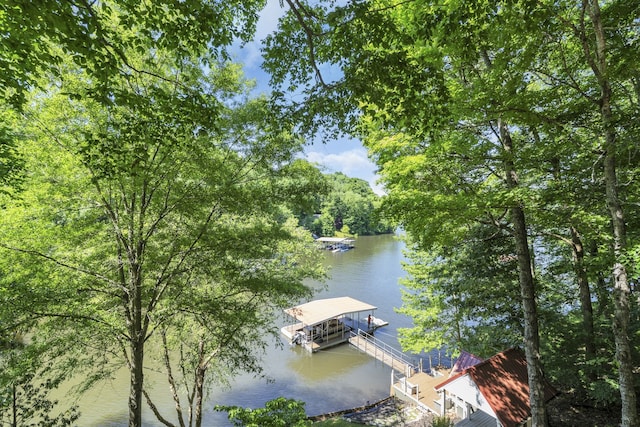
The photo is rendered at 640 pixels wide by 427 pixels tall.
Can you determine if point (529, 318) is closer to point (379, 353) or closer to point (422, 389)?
point (422, 389)

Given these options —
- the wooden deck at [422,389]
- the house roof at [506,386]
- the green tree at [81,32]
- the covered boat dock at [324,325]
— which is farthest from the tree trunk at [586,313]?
the covered boat dock at [324,325]

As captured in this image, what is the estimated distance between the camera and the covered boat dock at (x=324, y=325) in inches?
706

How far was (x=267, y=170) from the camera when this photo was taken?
6.28 m

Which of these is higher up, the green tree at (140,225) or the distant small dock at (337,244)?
the green tree at (140,225)

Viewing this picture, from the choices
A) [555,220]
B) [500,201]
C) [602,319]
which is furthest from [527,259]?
[602,319]

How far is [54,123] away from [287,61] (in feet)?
14.0

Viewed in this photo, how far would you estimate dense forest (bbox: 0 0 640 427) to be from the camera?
3.56 meters

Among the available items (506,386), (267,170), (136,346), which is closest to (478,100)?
(267,170)

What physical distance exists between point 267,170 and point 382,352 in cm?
1404

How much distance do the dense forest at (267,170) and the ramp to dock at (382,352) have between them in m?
8.75

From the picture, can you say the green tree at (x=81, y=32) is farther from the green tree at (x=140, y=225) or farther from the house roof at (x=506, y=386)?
the house roof at (x=506, y=386)

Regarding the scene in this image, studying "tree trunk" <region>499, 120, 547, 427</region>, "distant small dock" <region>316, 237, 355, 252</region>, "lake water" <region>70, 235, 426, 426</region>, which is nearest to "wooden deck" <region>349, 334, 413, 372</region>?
"lake water" <region>70, 235, 426, 426</region>

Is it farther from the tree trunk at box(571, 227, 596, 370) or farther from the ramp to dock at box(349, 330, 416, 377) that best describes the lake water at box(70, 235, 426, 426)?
the tree trunk at box(571, 227, 596, 370)

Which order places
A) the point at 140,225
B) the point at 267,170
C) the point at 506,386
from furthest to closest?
the point at 506,386, the point at 267,170, the point at 140,225
